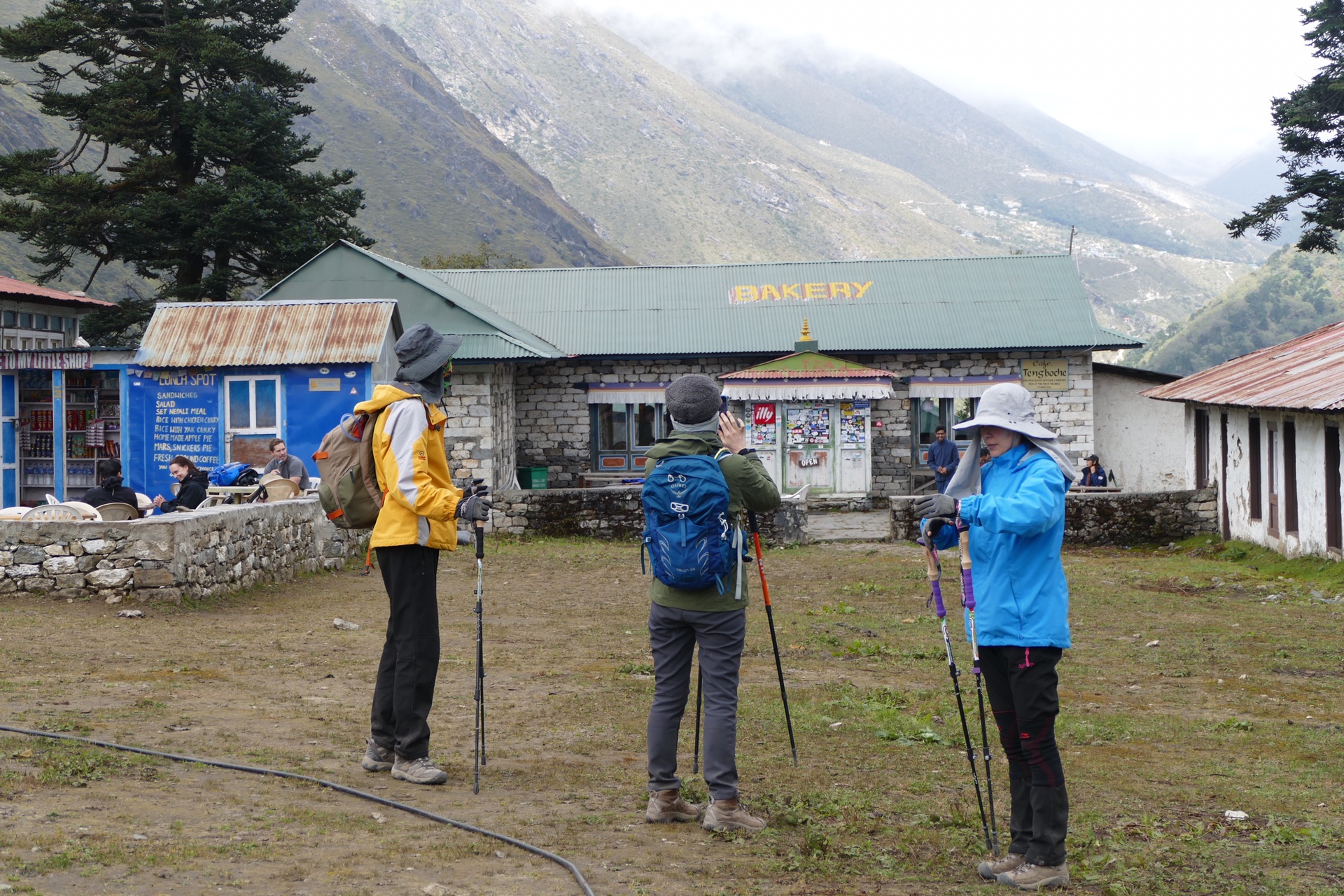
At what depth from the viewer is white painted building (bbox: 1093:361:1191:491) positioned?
27.9 m

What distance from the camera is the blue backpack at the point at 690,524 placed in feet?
17.3

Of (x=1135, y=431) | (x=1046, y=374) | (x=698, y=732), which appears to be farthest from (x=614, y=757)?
(x=1135, y=431)

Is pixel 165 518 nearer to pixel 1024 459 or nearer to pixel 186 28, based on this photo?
pixel 1024 459

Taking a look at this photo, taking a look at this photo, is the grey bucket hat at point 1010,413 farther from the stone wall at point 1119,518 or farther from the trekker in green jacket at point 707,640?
the stone wall at point 1119,518

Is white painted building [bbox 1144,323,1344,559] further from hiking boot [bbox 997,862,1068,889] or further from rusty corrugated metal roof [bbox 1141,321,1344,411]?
hiking boot [bbox 997,862,1068,889]

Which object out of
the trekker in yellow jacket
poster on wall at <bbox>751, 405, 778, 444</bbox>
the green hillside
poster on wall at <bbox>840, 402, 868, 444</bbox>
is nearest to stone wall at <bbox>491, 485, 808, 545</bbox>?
poster on wall at <bbox>751, 405, 778, 444</bbox>

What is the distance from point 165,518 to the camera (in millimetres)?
11891

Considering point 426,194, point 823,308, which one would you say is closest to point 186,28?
point 823,308

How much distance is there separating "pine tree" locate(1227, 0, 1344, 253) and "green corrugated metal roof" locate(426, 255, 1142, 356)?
481 centimetres


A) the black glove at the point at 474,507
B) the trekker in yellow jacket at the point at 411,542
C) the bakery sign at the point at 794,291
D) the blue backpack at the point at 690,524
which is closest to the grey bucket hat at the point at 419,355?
the trekker in yellow jacket at the point at 411,542

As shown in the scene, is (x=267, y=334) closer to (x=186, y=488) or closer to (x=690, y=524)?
(x=186, y=488)

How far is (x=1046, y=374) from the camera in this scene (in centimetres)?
2780

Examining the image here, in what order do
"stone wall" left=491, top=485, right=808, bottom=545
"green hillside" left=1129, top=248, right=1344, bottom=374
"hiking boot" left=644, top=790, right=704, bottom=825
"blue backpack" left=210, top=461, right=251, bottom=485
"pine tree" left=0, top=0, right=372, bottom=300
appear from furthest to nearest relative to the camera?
"green hillside" left=1129, top=248, right=1344, bottom=374 < "pine tree" left=0, top=0, right=372, bottom=300 < "stone wall" left=491, top=485, right=808, bottom=545 < "blue backpack" left=210, top=461, right=251, bottom=485 < "hiking boot" left=644, top=790, right=704, bottom=825

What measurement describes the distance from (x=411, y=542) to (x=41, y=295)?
2628cm
